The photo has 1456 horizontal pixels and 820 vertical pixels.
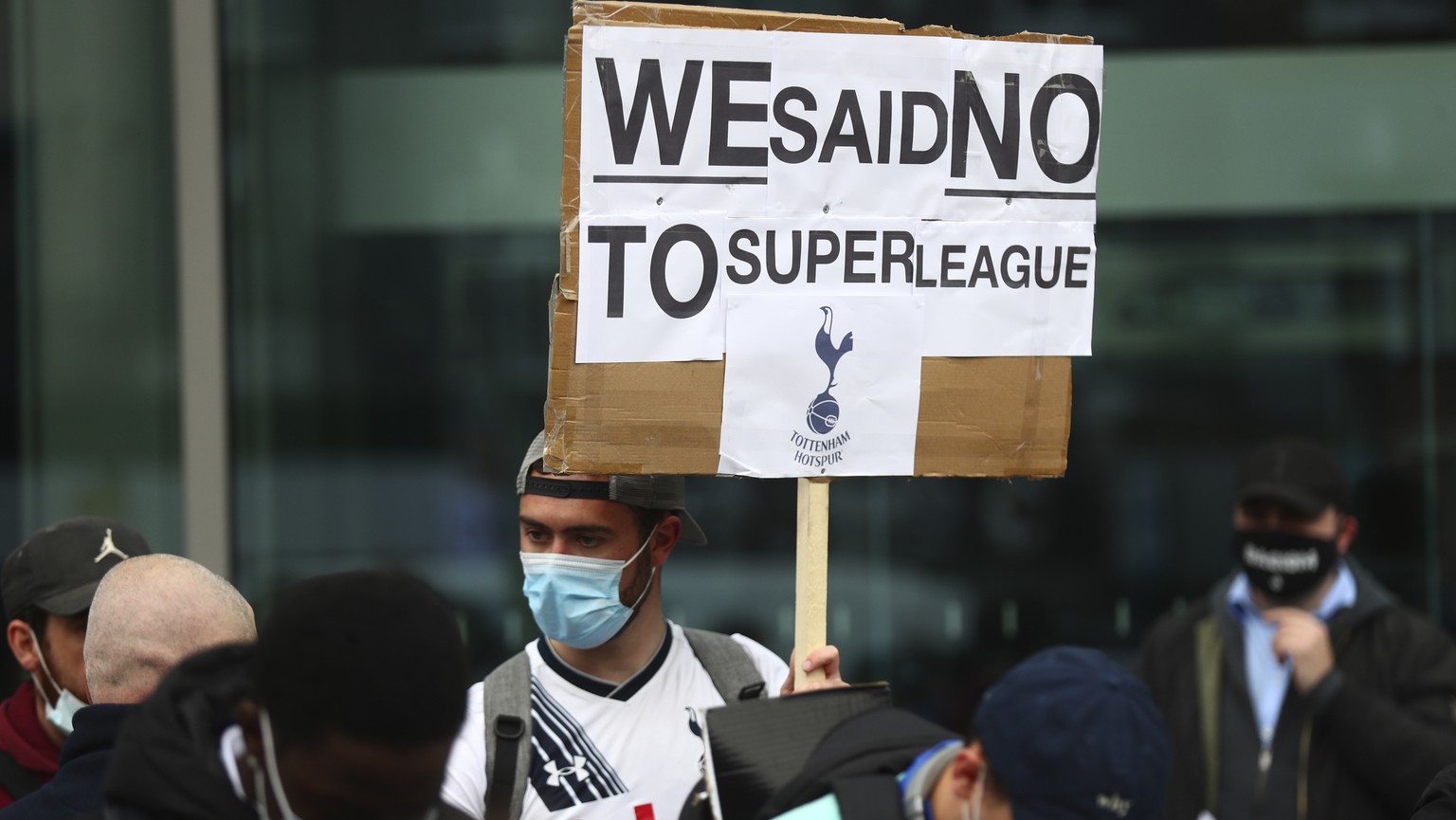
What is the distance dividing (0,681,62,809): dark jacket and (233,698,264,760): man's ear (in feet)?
5.53

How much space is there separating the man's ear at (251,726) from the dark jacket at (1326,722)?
329 cm

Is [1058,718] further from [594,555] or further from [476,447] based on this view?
[476,447]

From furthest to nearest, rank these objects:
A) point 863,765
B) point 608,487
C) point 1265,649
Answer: point 1265,649
point 608,487
point 863,765

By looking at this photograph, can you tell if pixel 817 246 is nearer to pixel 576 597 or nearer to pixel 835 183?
pixel 835 183

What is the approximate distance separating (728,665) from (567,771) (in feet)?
1.47

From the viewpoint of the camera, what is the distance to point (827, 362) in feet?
9.88

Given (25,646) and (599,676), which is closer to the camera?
(599,676)

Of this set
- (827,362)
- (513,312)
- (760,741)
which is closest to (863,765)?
(760,741)

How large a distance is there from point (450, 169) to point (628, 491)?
4.45 meters

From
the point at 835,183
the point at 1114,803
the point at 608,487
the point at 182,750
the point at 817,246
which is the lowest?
the point at 1114,803

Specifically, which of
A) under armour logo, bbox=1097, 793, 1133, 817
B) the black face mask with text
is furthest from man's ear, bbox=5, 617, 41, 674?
the black face mask with text

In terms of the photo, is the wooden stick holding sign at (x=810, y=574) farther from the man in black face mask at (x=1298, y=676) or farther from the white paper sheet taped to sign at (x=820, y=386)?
the man in black face mask at (x=1298, y=676)

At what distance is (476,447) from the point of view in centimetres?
726

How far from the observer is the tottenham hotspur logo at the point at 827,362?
3010 millimetres
